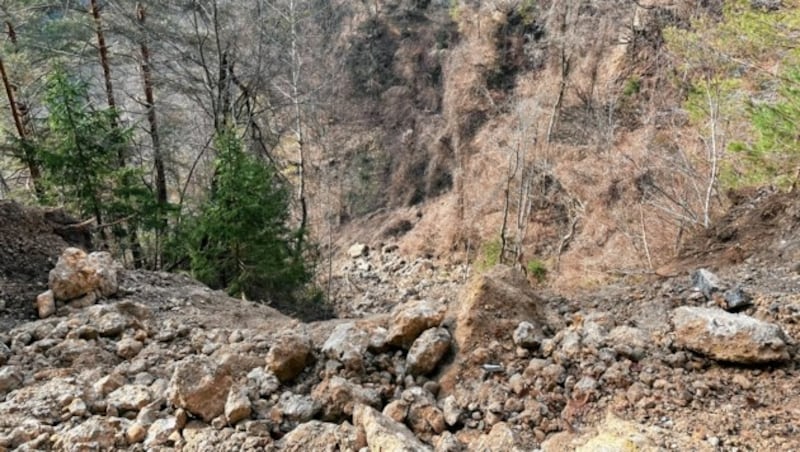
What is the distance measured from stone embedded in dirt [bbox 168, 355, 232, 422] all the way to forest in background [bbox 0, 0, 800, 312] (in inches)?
193

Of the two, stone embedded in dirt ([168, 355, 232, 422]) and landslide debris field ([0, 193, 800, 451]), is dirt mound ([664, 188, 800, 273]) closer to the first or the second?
landslide debris field ([0, 193, 800, 451])

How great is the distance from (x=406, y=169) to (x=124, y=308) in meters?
18.7

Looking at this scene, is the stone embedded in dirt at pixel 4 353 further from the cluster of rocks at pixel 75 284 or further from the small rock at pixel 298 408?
the small rock at pixel 298 408

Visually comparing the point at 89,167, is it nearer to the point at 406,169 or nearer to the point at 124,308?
the point at 124,308

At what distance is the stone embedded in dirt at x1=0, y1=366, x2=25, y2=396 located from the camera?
2.47m

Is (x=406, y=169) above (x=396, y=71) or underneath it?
underneath

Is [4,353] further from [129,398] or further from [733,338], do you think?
[733,338]

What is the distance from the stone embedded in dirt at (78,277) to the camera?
362 centimetres

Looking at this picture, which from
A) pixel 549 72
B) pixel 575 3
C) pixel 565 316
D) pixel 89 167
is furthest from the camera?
pixel 549 72

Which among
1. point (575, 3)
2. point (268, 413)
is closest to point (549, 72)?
point (575, 3)

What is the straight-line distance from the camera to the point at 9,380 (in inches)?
98.6

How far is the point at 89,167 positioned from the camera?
6898mm

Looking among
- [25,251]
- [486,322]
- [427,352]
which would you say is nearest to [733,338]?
[486,322]

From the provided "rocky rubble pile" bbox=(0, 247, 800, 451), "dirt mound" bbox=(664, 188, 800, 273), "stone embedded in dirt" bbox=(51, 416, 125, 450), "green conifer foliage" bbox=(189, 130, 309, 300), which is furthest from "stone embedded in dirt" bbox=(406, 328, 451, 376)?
"green conifer foliage" bbox=(189, 130, 309, 300)
